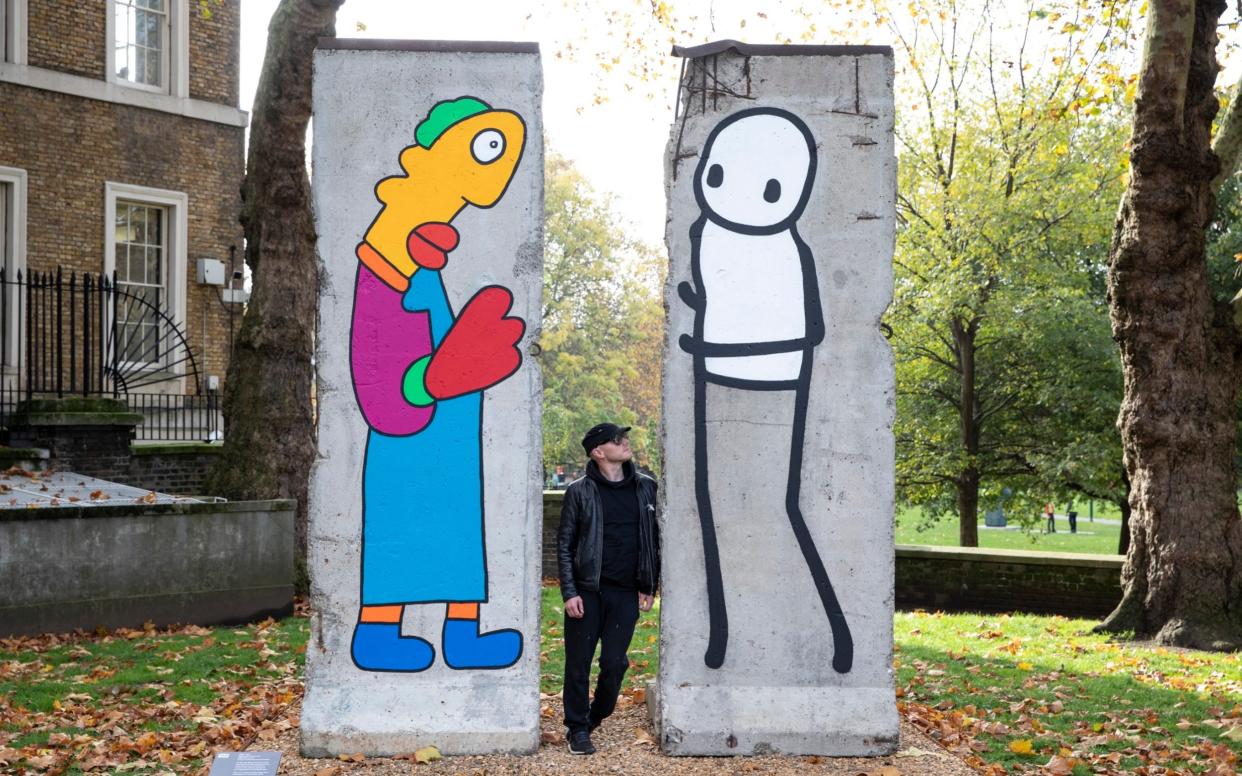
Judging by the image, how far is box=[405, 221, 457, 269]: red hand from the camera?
682cm

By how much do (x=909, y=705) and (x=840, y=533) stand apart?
1.99 m

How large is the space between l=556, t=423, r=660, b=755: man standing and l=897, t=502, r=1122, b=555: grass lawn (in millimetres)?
23906

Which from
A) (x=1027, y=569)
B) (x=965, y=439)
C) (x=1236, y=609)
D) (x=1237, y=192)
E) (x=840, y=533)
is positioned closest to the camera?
(x=840, y=533)

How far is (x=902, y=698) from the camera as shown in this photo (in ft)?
27.6

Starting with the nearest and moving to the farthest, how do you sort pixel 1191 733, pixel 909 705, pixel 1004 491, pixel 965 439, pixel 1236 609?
pixel 1191 733, pixel 909 705, pixel 1236 609, pixel 965 439, pixel 1004 491

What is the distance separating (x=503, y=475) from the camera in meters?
6.82

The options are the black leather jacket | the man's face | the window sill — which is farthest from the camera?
the window sill

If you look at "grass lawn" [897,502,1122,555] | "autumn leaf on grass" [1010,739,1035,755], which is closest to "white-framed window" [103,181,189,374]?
"autumn leaf on grass" [1010,739,1035,755]

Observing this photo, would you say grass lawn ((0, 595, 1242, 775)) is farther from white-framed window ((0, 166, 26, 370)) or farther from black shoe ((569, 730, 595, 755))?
white-framed window ((0, 166, 26, 370))

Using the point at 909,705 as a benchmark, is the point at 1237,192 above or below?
above

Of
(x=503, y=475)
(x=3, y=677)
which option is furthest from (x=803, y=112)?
(x=3, y=677)

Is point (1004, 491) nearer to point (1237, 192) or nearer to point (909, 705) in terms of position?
point (1237, 192)

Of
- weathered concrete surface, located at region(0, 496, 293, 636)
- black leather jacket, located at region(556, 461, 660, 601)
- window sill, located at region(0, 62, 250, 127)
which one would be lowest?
weathered concrete surface, located at region(0, 496, 293, 636)

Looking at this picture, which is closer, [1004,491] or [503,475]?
[503,475]
